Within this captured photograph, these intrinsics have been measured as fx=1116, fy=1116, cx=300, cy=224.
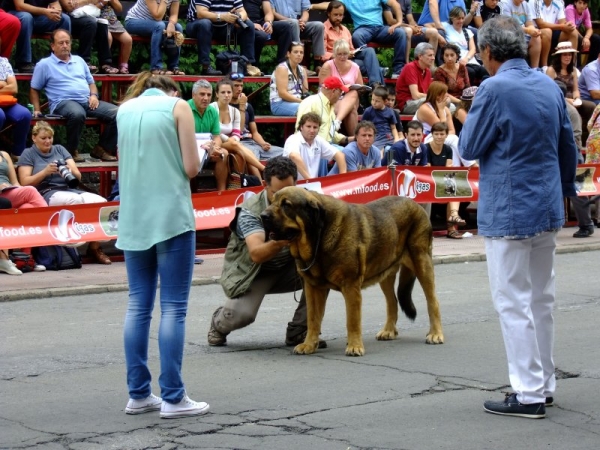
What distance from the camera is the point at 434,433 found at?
6.13m

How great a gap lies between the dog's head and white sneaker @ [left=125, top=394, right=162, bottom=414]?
5.34ft

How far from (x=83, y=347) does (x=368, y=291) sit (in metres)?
3.84

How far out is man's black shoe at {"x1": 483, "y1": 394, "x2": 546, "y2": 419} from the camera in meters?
6.38

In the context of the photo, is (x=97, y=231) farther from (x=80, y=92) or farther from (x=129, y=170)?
(x=129, y=170)

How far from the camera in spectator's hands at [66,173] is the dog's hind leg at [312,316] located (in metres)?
5.84

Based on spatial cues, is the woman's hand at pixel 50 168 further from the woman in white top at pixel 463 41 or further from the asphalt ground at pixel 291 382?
the woman in white top at pixel 463 41

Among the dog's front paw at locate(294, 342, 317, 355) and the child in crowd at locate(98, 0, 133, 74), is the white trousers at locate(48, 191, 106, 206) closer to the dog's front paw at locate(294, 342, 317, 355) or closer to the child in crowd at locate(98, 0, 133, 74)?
the child in crowd at locate(98, 0, 133, 74)

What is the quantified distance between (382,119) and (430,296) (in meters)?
8.60

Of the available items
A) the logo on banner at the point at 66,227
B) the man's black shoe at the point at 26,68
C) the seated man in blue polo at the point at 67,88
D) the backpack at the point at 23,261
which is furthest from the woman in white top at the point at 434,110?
the backpack at the point at 23,261

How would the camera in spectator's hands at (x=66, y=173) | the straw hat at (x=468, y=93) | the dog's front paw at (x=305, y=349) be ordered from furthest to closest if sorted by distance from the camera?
the straw hat at (x=468, y=93)
the camera in spectator's hands at (x=66, y=173)
the dog's front paw at (x=305, y=349)

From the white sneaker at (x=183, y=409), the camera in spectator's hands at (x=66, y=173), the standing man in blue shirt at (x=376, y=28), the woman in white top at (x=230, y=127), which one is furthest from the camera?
the standing man in blue shirt at (x=376, y=28)

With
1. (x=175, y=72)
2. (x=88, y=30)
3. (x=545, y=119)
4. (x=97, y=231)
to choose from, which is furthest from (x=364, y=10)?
(x=545, y=119)

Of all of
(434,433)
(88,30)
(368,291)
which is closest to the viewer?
(434,433)

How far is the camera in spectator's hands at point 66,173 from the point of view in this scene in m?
13.4
